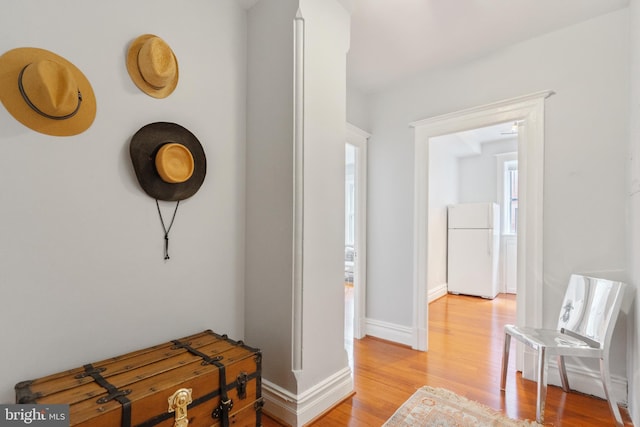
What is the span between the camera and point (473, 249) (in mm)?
5051

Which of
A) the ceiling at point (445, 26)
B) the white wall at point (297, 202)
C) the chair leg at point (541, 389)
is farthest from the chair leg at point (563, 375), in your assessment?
the ceiling at point (445, 26)

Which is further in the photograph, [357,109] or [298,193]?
[357,109]

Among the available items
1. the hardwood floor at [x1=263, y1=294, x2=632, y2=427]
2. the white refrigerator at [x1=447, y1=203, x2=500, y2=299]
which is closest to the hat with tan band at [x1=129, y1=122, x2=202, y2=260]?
the hardwood floor at [x1=263, y1=294, x2=632, y2=427]

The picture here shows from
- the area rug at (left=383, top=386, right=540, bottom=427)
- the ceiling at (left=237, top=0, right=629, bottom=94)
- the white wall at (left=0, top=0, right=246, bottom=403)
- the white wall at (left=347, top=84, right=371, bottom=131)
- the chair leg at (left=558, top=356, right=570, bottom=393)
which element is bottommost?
the area rug at (left=383, top=386, right=540, bottom=427)

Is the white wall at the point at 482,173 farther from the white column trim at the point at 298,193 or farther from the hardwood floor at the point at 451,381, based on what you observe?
the white column trim at the point at 298,193

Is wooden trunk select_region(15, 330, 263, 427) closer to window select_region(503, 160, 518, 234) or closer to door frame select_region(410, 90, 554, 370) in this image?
door frame select_region(410, 90, 554, 370)

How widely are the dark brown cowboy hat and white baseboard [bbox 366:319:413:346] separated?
2356 millimetres

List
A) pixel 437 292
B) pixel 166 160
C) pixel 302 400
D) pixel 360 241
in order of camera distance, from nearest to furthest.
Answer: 1. pixel 166 160
2. pixel 302 400
3. pixel 360 241
4. pixel 437 292

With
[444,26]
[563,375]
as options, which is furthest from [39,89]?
[563,375]

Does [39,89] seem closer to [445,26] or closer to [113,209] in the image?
[113,209]

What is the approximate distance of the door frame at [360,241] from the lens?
3205mm

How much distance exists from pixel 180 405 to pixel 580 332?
2.45 m

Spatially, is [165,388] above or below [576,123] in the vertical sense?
below

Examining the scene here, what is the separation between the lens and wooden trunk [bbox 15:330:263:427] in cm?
106
